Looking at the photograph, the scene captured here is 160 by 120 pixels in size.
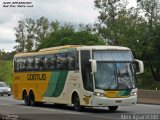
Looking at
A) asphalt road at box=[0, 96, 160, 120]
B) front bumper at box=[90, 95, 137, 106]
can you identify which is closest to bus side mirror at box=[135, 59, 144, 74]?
front bumper at box=[90, 95, 137, 106]

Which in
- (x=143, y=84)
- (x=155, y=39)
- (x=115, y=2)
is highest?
(x=115, y=2)

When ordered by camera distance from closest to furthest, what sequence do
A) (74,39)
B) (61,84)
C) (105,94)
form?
(105,94) → (61,84) → (74,39)

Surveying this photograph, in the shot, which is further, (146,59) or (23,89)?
(146,59)

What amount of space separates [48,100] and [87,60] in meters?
5.59

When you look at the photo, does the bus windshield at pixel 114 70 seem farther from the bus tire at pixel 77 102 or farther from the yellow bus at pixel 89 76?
the bus tire at pixel 77 102

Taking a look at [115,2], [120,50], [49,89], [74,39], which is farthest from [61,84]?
[115,2]

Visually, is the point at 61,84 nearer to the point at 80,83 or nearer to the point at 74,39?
the point at 80,83

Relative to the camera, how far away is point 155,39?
196 ft

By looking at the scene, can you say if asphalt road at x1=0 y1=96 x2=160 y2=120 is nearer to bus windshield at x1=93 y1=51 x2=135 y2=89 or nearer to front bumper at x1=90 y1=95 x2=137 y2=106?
front bumper at x1=90 y1=95 x2=137 y2=106

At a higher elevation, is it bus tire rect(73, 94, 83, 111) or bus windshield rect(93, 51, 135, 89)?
bus windshield rect(93, 51, 135, 89)

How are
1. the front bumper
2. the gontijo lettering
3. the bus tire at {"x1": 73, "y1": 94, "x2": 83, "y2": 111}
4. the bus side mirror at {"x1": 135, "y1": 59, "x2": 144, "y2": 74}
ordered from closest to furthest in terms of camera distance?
the front bumper
the bus side mirror at {"x1": 135, "y1": 59, "x2": 144, "y2": 74}
the bus tire at {"x1": 73, "y1": 94, "x2": 83, "y2": 111}
the gontijo lettering

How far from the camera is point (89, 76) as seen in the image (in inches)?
1001

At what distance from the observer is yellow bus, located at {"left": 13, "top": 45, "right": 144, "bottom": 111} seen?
2495 cm

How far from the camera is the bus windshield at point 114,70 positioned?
25016 mm
